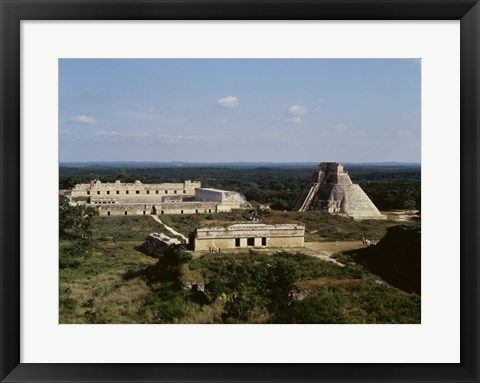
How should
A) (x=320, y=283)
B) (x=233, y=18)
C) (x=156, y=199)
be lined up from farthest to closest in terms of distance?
(x=156, y=199), (x=320, y=283), (x=233, y=18)

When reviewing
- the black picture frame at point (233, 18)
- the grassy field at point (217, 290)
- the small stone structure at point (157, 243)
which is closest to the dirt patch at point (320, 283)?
the grassy field at point (217, 290)

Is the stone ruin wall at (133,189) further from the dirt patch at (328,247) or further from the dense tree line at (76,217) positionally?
the dirt patch at (328,247)

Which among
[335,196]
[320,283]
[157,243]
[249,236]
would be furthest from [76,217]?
[335,196]

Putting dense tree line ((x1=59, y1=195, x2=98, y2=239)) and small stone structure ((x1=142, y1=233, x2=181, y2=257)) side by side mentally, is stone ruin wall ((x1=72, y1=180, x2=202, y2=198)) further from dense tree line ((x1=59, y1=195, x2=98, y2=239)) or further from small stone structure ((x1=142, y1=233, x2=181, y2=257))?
small stone structure ((x1=142, y1=233, x2=181, y2=257))

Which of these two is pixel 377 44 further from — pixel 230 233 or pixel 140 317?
pixel 230 233

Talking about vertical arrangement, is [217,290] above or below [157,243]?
below

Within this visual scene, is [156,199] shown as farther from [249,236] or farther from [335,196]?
[249,236]
